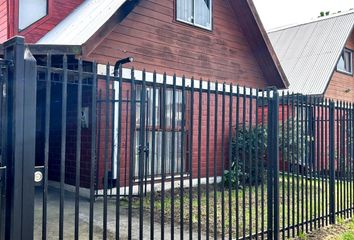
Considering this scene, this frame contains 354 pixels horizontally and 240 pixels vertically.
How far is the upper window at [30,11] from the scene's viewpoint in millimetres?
8570

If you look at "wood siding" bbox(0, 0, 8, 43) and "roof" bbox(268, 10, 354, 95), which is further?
"roof" bbox(268, 10, 354, 95)

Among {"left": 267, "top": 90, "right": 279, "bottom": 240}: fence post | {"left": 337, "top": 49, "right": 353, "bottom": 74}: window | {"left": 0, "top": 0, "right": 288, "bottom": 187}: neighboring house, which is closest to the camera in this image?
{"left": 267, "top": 90, "right": 279, "bottom": 240}: fence post

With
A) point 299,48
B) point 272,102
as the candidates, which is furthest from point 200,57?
point 299,48

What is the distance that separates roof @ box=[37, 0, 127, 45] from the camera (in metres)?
6.71

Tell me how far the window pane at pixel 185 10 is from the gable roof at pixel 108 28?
163cm

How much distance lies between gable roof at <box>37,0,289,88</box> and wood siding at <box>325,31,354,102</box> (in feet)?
16.7

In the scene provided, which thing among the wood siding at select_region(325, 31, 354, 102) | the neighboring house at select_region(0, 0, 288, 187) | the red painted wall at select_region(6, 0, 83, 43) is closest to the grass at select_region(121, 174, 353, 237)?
the neighboring house at select_region(0, 0, 288, 187)

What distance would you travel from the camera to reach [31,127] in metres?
2.62

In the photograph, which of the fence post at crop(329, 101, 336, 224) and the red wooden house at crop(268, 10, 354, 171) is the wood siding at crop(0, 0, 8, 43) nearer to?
the fence post at crop(329, 101, 336, 224)

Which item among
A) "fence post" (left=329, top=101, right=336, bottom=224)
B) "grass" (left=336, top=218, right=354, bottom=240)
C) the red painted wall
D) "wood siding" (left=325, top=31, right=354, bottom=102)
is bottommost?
"grass" (left=336, top=218, right=354, bottom=240)

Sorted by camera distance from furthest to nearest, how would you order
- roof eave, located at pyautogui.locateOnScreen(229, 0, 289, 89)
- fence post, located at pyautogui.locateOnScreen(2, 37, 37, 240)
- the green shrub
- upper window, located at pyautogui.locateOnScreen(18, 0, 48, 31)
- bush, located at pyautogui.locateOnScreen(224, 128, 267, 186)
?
roof eave, located at pyautogui.locateOnScreen(229, 0, 289, 89) < upper window, located at pyautogui.locateOnScreen(18, 0, 48, 31) < the green shrub < bush, located at pyautogui.locateOnScreen(224, 128, 267, 186) < fence post, located at pyautogui.locateOnScreen(2, 37, 37, 240)

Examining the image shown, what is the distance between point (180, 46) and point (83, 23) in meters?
2.60

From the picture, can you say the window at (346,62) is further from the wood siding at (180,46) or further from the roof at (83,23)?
the roof at (83,23)

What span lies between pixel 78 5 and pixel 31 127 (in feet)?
26.4
